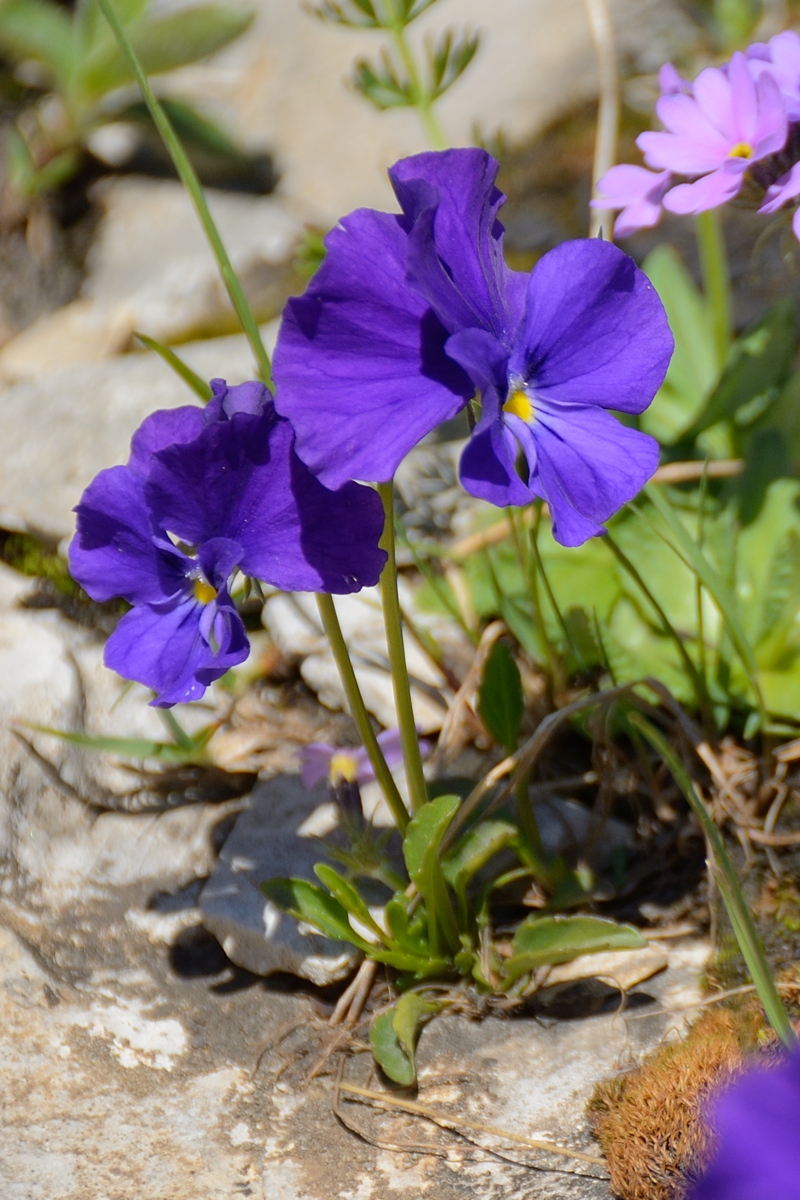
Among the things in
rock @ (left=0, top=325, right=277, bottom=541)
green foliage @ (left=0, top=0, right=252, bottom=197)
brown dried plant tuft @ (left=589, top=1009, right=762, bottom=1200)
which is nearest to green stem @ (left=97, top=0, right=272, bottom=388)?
brown dried plant tuft @ (left=589, top=1009, right=762, bottom=1200)

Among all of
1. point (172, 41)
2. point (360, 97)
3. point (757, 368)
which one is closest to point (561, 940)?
point (757, 368)

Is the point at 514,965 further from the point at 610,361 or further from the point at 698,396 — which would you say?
the point at 698,396

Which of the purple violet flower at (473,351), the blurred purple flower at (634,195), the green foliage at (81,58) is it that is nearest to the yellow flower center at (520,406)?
the purple violet flower at (473,351)

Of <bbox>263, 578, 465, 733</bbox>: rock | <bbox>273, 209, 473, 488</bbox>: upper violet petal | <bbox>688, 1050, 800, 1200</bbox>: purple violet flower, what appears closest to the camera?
<bbox>688, 1050, 800, 1200</bbox>: purple violet flower

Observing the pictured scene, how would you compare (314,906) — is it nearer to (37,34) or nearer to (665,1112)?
(665,1112)

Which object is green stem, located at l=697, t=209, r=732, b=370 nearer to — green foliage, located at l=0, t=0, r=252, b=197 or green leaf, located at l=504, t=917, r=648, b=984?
green leaf, located at l=504, t=917, r=648, b=984

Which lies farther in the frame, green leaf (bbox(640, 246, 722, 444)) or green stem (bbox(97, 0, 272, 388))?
green leaf (bbox(640, 246, 722, 444))

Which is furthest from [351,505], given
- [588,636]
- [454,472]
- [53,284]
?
[53,284]
